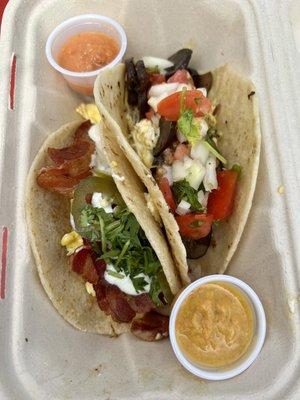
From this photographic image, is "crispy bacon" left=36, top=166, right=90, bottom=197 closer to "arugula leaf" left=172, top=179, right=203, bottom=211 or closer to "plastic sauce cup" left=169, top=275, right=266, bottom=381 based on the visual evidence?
"arugula leaf" left=172, top=179, right=203, bottom=211

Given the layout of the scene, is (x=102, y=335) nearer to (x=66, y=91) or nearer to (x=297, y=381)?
(x=297, y=381)

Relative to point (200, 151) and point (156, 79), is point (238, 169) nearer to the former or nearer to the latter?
point (200, 151)

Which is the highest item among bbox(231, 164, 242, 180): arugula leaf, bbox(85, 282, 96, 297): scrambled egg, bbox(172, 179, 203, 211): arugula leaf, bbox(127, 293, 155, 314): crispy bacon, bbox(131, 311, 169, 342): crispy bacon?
bbox(231, 164, 242, 180): arugula leaf

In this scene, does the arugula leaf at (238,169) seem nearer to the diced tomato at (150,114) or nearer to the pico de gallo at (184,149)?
the pico de gallo at (184,149)

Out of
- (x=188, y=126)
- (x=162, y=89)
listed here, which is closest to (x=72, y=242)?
(x=188, y=126)

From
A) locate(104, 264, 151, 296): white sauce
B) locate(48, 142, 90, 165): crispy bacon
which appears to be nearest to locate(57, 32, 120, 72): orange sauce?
locate(48, 142, 90, 165): crispy bacon

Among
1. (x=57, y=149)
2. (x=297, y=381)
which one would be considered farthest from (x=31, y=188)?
(x=297, y=381)
